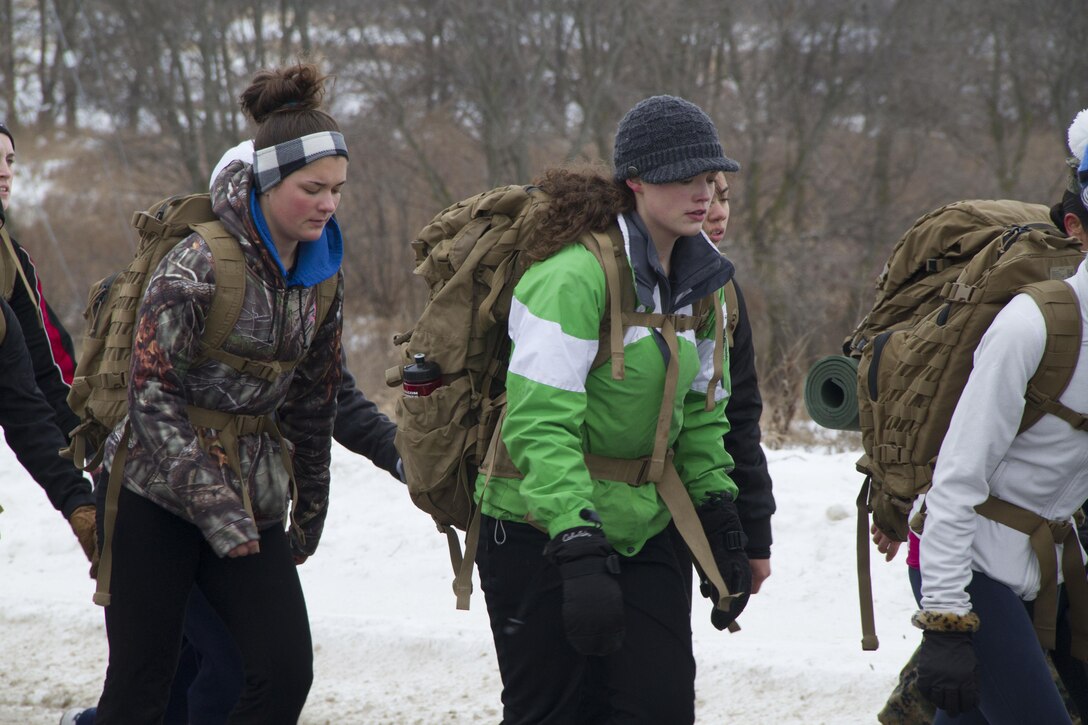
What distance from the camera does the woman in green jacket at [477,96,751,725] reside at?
2.70 metres

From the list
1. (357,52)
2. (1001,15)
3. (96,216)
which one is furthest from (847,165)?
(96,216)

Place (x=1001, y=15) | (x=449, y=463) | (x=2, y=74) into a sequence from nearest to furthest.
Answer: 1. (x=449, y=463)
2. (x=1001, y=15)
3. (x=2, y=74)

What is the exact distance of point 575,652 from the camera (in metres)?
2.84

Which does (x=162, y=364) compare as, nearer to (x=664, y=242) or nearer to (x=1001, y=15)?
(x=664, y=242)

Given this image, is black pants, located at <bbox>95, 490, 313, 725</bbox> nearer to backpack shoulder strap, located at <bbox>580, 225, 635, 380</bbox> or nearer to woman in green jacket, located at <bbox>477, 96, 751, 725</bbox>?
woman in green jacket, located at <bbox>477, 96, 751, 725</bbox>

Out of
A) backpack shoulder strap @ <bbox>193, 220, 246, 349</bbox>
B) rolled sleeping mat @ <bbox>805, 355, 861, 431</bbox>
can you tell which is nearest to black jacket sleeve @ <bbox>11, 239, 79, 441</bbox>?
backpack shoulder strap @ <bbox>193, 220, 246, 349</bbox>

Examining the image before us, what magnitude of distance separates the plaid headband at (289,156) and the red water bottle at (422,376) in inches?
24.2

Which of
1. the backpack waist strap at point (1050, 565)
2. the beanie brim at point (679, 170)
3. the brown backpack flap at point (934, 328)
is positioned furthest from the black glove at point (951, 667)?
the beanie brim at point (679, 170)

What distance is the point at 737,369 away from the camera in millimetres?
3822

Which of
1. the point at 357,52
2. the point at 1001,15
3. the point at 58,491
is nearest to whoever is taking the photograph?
the point at 58,491

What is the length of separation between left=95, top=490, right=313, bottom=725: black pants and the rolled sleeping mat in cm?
156

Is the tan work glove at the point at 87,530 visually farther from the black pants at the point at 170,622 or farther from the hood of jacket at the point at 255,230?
the hood of jacket at the point at 255,230

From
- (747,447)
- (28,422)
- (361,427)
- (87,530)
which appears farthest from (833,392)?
(28,422)

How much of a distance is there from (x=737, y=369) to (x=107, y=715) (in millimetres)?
2041
